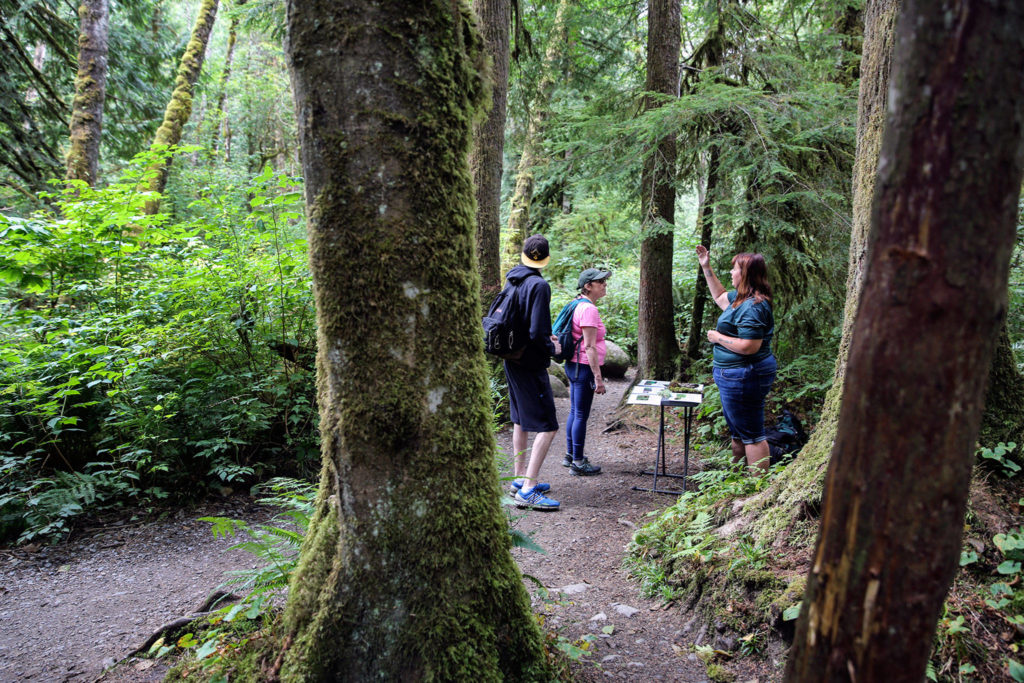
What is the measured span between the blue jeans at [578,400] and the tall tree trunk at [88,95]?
7.90 metres

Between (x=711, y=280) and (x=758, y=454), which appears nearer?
(x=758, y=454)

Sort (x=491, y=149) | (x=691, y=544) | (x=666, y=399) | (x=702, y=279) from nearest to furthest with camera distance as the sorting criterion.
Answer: (x=691, y=544) < (x=666, y=399) < (x=491, y=149) < (x=702, y=279)

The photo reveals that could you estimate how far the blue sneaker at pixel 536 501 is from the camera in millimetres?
5276

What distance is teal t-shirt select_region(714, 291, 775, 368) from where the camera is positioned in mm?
4965

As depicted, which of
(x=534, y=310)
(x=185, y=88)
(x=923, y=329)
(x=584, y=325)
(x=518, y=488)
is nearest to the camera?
(x=923, y=329)

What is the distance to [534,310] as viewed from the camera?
485 cm

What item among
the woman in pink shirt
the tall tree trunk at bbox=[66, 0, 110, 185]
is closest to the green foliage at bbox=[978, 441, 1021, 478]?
the woman in pink shirt

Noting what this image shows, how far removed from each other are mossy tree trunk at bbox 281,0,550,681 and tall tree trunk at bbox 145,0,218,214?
34.7 ft

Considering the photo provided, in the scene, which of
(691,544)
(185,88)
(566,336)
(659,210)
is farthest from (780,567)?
(185,88)

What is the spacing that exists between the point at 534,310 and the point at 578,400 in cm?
164

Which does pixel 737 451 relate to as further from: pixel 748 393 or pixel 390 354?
pixel 390 354

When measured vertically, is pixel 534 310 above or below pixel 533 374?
above

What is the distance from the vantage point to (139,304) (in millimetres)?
5609

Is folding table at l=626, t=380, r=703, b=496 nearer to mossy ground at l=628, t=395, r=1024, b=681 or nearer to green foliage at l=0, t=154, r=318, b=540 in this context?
mossy ground at l=628, t=395, r=1024, b=681
